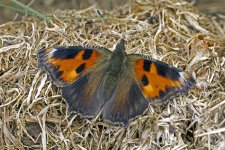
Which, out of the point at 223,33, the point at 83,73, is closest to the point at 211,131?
the point at 83,73

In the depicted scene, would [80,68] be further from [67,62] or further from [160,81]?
[160,81]

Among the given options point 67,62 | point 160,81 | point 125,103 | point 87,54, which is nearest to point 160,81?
point 160,81

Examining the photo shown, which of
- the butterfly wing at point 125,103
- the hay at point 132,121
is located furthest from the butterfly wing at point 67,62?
the butterfly wing at point 125,103

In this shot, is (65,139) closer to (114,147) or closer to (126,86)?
(114,147)

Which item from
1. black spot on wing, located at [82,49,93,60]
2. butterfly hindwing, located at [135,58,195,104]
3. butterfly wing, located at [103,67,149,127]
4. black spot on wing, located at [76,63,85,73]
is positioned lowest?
butterfly wing, located at [103,67,149,127]

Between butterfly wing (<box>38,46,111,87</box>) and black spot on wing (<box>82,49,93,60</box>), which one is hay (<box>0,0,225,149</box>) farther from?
black spot on wing (<box>82,49,93,60</box>)

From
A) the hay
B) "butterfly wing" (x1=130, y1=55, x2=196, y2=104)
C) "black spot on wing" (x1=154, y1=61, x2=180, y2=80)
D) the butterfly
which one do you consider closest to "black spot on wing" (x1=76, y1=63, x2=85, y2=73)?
the butterfly

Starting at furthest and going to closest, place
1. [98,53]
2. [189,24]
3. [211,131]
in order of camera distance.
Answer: [189,24], [98,53], [211,131]
